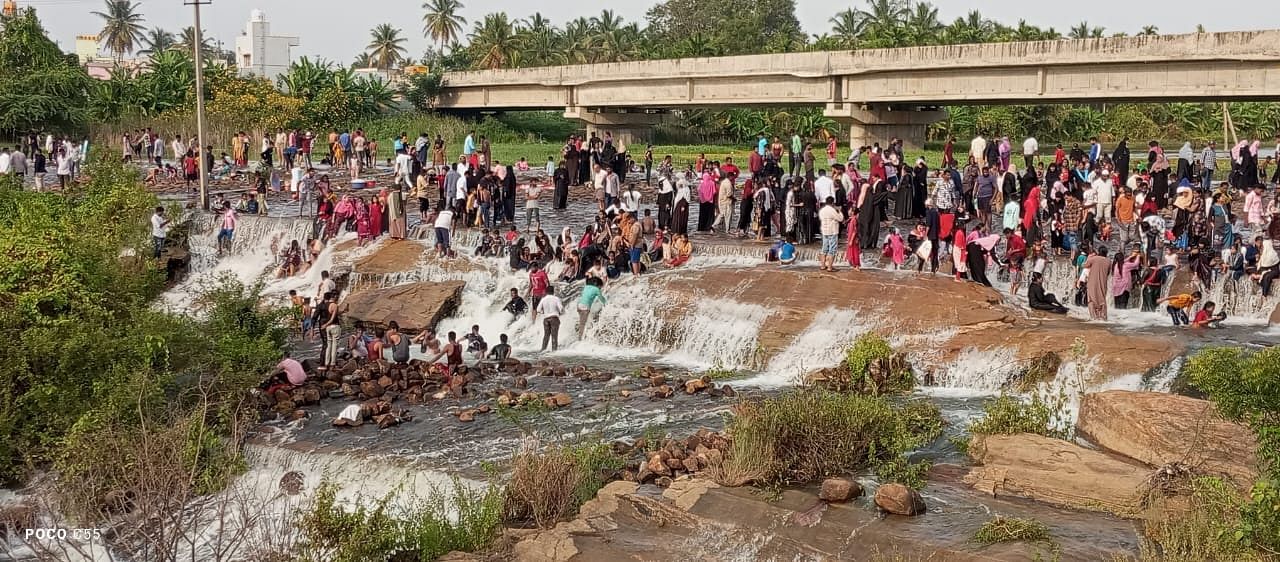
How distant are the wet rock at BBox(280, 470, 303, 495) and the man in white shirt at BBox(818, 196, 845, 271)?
9.73 m

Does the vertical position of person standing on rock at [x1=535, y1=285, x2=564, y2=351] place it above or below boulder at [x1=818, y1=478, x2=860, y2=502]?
above

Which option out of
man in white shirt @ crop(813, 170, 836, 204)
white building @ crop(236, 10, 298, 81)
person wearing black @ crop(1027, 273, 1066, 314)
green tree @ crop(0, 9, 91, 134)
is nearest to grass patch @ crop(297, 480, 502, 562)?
person wearing black @ crop(1027, 273, 1066, 314)

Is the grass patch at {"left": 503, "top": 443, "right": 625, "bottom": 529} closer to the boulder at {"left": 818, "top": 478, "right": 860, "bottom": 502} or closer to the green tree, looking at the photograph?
the boulder at {"left": 818, "top": 478, "right": 860, "bottom": 502}

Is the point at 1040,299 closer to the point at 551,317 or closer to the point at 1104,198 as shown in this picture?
the point at 1104,198

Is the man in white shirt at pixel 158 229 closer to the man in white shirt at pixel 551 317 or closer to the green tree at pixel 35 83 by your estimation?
the man in white shirt at pixel 551 317

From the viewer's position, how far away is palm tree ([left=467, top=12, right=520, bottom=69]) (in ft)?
222

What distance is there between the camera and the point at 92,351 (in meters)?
16.6

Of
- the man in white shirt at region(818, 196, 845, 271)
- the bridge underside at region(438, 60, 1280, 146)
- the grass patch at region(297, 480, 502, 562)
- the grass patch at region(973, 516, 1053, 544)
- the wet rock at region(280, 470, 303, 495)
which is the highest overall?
the bridge underside at region(438, 60, 1280, 146)

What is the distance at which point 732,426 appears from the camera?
47.6 feet

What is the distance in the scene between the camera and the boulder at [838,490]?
12789 mm

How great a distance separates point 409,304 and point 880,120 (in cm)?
2110

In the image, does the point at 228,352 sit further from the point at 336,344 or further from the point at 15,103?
the point at 15,103

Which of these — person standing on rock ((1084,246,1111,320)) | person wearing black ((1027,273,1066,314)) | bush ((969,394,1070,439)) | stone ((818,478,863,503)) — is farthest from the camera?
person wearing black ((1027,273,1066,314))

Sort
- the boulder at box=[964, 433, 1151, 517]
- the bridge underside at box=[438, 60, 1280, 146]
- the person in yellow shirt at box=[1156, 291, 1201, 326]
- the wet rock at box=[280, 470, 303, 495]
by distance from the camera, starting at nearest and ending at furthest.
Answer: the boulder at box=[964, 433, 1151, 517]
the wet rock at box=[280, 470, 303, 495]
the person in yellow shirt at box=[1156, 291, 1201, 326]
the bridge underside at box=[438, 60, 1280, 146]
